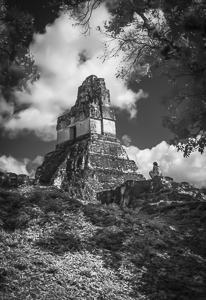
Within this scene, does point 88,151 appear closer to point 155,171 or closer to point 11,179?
point 155,171

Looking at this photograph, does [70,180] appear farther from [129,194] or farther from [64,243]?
[64,243]

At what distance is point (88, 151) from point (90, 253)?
52.0 ft

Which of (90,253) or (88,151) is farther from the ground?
(88,151)

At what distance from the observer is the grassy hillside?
154 inches

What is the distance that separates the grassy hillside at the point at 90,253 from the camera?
12.8ft

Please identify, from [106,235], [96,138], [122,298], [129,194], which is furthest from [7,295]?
[96,138]

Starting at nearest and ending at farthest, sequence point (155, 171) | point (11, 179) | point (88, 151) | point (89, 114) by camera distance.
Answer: point (11, 179), point (155, 171), point (88, 151), point (89, 114)

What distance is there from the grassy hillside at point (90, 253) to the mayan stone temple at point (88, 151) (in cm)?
1064

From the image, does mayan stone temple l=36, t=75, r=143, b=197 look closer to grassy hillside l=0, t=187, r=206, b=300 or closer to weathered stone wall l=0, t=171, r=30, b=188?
weathered stone wall l=0, t=171, r=30, b=188

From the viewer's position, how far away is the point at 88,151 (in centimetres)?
2069

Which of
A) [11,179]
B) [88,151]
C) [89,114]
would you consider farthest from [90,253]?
[89,114]

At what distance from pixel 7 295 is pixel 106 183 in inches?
629

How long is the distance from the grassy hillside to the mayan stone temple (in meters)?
10.6

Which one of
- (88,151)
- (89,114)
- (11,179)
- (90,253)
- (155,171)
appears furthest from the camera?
(89,114)
